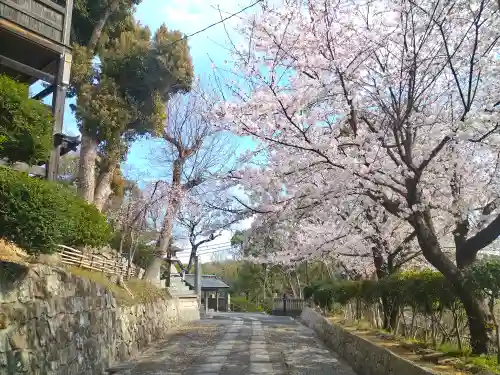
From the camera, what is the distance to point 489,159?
8094mm

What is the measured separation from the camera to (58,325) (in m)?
6.68

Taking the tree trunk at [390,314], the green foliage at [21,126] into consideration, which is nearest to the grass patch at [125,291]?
the green foliage at [21,126]

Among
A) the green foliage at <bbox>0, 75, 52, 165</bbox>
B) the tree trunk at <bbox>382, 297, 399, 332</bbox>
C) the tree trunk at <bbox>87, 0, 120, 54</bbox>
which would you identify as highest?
the tree trunk at <bbox>87, 0, 120, 54</bbox>

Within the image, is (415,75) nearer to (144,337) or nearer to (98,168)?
(144,337)

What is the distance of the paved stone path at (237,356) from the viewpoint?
8781mm

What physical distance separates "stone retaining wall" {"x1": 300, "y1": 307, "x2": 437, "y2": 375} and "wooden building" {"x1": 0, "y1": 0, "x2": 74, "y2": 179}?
6467 mm

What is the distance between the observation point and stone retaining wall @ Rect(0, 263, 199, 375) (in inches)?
216

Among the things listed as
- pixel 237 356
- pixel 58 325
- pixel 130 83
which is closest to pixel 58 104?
pixel 58 325

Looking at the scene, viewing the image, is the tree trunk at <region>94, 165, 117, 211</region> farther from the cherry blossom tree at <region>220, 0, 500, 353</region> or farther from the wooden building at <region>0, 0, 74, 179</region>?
A: the cherry blossom tree at <region>220, 0, 500, 353</region>

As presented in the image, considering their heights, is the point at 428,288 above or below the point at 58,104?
below

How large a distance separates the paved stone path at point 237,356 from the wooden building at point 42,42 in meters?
4.41

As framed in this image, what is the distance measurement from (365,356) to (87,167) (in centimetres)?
981

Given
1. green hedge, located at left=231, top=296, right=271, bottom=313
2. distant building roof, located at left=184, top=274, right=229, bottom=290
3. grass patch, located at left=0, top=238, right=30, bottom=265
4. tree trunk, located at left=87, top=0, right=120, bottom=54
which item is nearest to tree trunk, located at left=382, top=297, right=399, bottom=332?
grass patch, located at left=0, top=238, right=30, bottom=265

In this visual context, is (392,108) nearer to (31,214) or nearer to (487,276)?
(487,276)
